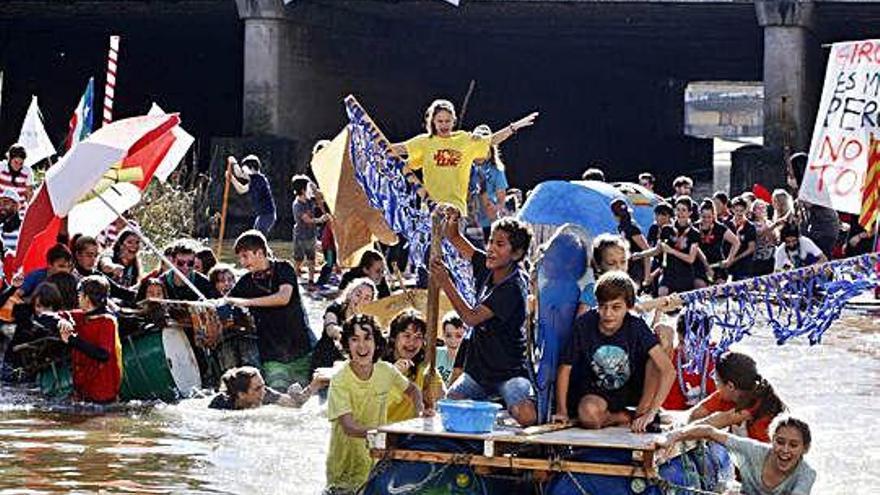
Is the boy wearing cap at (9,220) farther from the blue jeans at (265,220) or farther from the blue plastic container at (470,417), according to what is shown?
the blue plastic container at (470,417)

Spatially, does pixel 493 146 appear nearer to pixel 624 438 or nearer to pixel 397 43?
pixel 624 438

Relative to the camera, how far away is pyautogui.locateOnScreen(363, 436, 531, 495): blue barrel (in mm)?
9188

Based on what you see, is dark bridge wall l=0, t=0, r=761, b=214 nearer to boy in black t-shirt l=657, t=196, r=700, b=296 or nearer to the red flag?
the red flag

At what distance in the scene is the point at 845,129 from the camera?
46.0 feet

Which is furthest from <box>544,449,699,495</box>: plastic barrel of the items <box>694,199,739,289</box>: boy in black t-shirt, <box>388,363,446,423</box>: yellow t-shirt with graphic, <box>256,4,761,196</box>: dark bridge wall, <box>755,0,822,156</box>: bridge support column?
<box>256,4,761,196</box>: dark bridge wall

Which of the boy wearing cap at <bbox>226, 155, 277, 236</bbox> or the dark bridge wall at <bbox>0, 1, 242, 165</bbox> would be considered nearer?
the boy wearing cap at <bbox>226, 155, 277, 236</bbox>

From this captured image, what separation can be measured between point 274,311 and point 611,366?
215 inches

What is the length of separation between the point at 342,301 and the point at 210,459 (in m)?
2.21

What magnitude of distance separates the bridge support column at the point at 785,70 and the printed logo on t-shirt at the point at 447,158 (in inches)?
532

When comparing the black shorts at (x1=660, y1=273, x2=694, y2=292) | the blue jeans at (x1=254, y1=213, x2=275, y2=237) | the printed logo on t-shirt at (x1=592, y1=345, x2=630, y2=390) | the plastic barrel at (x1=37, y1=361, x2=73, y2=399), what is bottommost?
the plastic barrel at (x1=37, y1=361, x2=73, y2=399)

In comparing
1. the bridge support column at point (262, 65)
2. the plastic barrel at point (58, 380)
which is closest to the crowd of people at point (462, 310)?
the plastic barrel at point (58, 380)

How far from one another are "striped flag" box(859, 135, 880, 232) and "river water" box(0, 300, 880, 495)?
1.41m

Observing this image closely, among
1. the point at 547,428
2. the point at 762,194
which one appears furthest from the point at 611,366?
the point at 762,194

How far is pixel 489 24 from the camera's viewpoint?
130 feet
